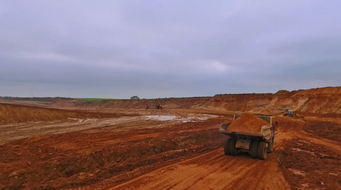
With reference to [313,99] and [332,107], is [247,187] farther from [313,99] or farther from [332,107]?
[313,99]

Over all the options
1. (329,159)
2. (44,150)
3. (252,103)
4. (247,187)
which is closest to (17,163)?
(44,150)

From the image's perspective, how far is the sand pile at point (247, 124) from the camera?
827 cm

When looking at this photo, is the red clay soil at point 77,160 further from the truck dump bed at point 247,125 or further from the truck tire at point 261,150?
the truck tire at point 261,150

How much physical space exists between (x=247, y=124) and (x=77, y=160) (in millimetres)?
6833

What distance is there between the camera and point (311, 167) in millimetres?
7641

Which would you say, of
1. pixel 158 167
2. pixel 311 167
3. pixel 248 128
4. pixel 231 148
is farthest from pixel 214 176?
pixel 311 167

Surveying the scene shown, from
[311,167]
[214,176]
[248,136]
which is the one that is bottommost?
[311,167]

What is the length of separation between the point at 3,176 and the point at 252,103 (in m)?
52.1

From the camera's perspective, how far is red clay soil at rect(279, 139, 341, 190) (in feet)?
19.8

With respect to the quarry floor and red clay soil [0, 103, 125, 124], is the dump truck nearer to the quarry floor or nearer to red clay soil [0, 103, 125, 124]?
the quarry floor

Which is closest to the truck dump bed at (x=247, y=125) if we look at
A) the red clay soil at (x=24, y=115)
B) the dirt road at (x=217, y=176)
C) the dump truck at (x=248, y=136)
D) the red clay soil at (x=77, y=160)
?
the dump truck at (x=248, y=136)

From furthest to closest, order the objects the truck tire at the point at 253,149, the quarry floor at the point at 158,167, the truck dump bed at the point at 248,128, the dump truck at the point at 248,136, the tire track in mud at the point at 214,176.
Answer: the truck tire at the point at 253,149 < the dump truck at the point at 248,136 < the truck dump bed at the point at 248,128 < the quarry floor at the point at 158,167 < the tire track in mud at the point at 214,176

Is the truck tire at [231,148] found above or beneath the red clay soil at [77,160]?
above

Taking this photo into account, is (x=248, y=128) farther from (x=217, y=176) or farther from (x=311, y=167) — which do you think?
(x=217, y=176)
